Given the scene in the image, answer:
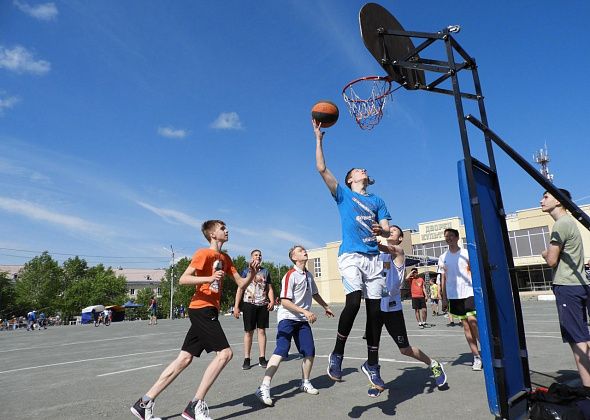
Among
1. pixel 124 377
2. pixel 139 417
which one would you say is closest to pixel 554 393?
pixel 139 417

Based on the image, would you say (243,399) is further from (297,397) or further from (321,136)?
(321,136)

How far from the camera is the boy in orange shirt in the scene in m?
4.30

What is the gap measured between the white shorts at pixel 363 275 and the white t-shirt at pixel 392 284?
0.18 m

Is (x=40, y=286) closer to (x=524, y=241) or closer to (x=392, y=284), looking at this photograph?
(x=524, y=241)

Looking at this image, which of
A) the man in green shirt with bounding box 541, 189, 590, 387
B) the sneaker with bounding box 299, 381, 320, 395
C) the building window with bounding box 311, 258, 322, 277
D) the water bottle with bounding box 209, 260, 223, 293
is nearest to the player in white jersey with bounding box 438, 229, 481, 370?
the man in green shirt with bounding box 541, 189, 590, 387

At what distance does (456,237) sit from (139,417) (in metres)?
5.19

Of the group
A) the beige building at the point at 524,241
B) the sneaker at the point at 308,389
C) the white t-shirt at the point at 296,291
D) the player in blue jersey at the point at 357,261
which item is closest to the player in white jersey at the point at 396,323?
the player in blue jersey at the point at 357,261

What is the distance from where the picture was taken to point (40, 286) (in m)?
79.9

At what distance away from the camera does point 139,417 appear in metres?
4.30

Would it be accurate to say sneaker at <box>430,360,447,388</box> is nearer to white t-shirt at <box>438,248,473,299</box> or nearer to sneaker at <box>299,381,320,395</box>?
sneaker at <box>299,381,320,395</box>

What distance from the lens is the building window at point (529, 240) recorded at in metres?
51.8

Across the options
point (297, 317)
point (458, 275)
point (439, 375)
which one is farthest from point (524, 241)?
point (297, 317)

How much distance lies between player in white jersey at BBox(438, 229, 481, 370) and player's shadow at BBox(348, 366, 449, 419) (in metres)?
0.94

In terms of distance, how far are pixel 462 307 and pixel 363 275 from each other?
9.39 feet
